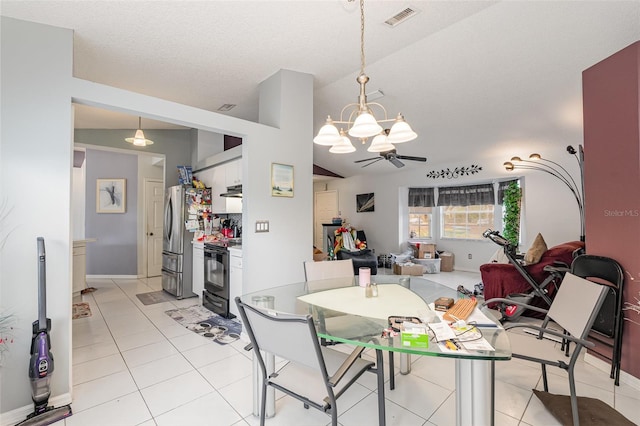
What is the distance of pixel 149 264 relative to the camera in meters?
6.12

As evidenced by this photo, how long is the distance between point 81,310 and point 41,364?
2.63m

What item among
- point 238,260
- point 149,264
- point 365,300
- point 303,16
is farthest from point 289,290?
point 149,264

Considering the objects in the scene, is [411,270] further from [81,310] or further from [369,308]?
[81,310]

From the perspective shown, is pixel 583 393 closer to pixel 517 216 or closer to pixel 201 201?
pixel 517 216

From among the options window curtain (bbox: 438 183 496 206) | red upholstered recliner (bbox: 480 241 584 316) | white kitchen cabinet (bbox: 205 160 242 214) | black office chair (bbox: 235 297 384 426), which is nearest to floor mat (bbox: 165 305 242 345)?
white kitchen cabinet (bbox: 205 160 242 214)

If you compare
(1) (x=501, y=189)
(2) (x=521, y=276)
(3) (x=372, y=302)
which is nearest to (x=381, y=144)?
(3) (x=372, y=302)

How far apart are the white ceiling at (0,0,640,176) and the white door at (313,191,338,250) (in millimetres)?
4713

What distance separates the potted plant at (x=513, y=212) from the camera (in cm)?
557

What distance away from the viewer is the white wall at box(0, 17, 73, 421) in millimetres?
1879

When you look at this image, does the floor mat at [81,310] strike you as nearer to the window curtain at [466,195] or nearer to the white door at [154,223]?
the white door at [154,223]

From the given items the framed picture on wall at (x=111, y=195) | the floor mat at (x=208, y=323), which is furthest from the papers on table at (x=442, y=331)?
the framed picture on wall at (x=111, y=195)

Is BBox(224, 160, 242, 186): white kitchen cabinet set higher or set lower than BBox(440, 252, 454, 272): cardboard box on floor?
higher

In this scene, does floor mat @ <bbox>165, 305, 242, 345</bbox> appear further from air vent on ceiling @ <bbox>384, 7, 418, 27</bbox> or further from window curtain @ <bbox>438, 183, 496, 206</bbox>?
window curtain @ <bbox>438, 183, 496, 206</bbox>

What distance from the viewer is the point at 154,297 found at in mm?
4621
